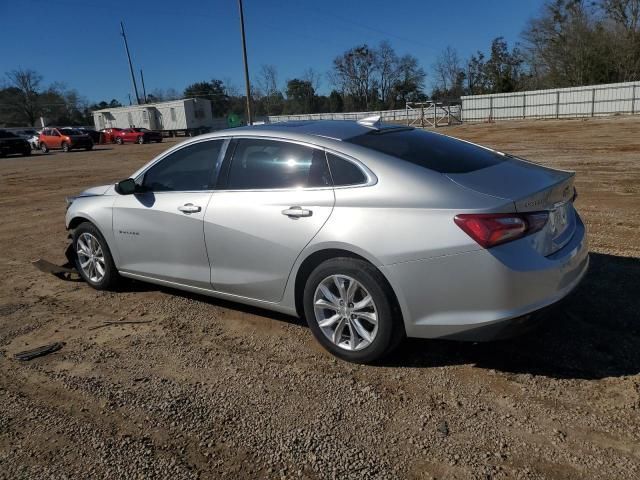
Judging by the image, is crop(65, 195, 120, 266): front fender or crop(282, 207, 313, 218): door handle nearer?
crop(282, 207, 313, 218): door handle

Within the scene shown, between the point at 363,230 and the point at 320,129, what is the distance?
1.11m

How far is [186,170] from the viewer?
4414 millimetres

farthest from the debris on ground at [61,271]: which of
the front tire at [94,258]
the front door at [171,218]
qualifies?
the front door at [171,218]

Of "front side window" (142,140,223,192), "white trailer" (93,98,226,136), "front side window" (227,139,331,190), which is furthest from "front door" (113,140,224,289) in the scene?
"white trailer" (93,98,226,136)

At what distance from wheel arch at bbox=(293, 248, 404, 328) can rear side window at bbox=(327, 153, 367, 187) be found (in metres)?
0.45

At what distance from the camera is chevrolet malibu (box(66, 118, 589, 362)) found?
9.60 feet

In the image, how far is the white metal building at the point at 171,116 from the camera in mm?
49156

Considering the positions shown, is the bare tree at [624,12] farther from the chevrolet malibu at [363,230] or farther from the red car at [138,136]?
the chevrolet malibu at [363,230]

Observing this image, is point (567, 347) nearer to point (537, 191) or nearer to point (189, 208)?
point (537, 191)

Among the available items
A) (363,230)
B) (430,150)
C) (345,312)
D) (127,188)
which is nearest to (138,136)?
(127,188)

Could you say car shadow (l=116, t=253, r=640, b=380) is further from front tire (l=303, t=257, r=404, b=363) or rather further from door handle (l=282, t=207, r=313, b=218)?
door handle (l=282, t=207, r=313, b=218)

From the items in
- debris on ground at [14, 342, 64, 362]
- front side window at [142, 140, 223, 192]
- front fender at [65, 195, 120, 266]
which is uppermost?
front side window at [142, 140, 223, 192]

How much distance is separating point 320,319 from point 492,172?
1509 millimetres

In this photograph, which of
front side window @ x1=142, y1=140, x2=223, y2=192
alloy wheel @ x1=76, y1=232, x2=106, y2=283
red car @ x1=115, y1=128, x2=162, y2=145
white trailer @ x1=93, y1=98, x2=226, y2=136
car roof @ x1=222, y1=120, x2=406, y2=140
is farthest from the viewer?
white trailer @ x1=93, y1=98, x2=226, y2=136
